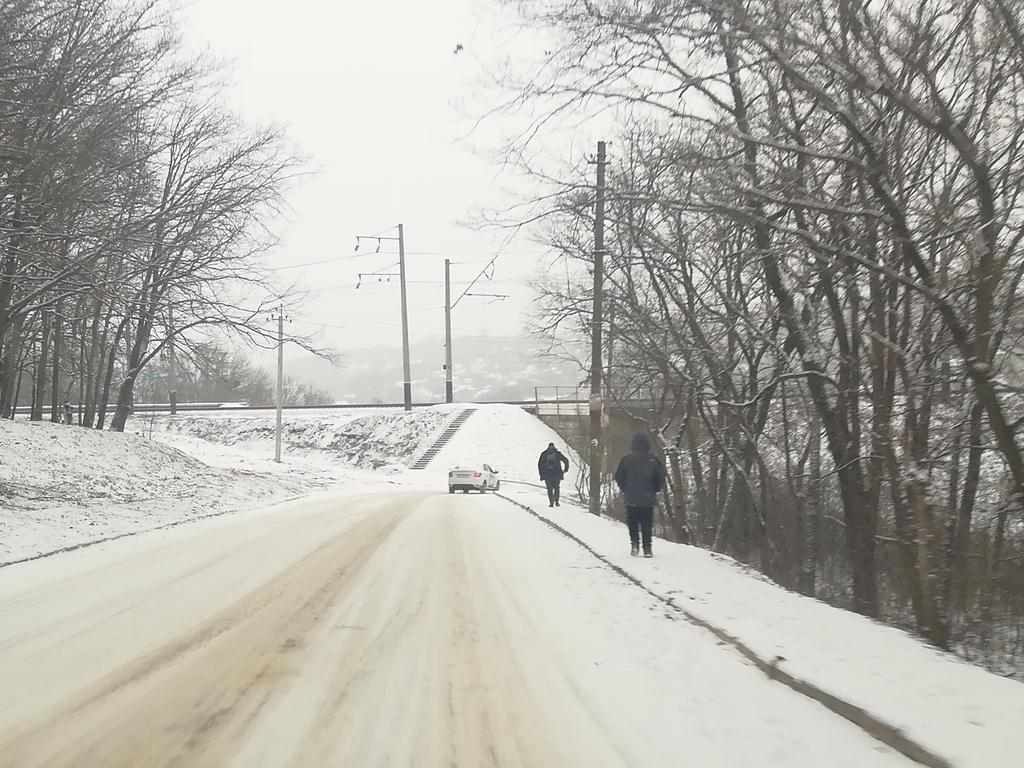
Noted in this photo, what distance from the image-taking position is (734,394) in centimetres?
1877

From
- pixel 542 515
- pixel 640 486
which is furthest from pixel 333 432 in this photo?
pixel 640 486

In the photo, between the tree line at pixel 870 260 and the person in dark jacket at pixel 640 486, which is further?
the person in dark jacket at pixel 640 486

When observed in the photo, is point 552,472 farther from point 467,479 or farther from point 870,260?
point 870,260

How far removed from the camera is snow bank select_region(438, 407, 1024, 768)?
215 inches

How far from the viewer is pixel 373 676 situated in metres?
6.98

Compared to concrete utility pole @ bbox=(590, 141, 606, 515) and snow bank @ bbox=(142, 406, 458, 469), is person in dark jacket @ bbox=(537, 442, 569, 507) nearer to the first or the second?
concrete utility pole @ bbox=(590, 141, 606, 515)

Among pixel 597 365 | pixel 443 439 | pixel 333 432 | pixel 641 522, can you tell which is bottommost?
pixel 641 522

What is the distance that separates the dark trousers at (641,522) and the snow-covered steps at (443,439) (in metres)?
36.4

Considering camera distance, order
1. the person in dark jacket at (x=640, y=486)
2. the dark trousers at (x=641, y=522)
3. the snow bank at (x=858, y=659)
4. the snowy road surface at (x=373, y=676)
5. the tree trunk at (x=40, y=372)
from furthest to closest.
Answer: the tree trunk at (x=40, y=372), the dark trousers at (x=641, y=522), the person in dark jacket at (x=640, y=486), the snow bank at (x=858, y=659), the snowy road surface at (x=373, y=676)

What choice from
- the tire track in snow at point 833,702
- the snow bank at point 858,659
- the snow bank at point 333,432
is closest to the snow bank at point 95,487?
the snow bank at point 858,659

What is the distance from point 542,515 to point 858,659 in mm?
16475

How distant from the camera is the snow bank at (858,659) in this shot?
546cm

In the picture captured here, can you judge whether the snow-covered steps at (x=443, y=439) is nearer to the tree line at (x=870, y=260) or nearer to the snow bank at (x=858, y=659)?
the tree line at (x=870, y=260)

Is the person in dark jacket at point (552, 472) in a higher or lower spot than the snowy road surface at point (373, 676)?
higher
